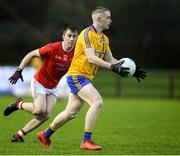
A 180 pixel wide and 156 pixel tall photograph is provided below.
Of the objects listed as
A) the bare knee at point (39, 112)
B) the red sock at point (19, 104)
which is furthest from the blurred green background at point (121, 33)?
the bare knee at point (39, 112)

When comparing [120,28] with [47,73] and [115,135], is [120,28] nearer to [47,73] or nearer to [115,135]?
[115,135]

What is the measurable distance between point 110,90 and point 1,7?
757 inches

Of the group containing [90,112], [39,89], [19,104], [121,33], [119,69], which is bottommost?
[90,112]

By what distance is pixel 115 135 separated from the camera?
1336 centimetres

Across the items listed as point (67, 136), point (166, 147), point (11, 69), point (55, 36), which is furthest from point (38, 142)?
point (55, 36)

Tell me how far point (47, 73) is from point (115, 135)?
238cm

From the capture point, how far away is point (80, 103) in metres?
10.9

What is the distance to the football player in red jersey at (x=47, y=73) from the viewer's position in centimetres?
1123

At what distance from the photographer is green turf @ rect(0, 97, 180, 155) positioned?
10.5 meters

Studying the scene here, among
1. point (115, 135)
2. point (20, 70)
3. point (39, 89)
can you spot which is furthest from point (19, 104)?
point (115, 135)

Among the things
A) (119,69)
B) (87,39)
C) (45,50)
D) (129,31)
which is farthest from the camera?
(129,31)

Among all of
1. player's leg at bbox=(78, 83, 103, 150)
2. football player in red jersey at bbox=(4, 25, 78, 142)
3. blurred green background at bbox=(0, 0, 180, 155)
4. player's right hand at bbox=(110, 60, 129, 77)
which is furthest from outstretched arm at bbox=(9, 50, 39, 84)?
blurred green background at bbox=(0, 0, 180, 155)

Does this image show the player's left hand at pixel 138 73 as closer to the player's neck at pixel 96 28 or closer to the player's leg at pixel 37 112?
the player's neck at pixel 96 28

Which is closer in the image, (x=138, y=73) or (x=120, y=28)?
(x=138, y=73)
